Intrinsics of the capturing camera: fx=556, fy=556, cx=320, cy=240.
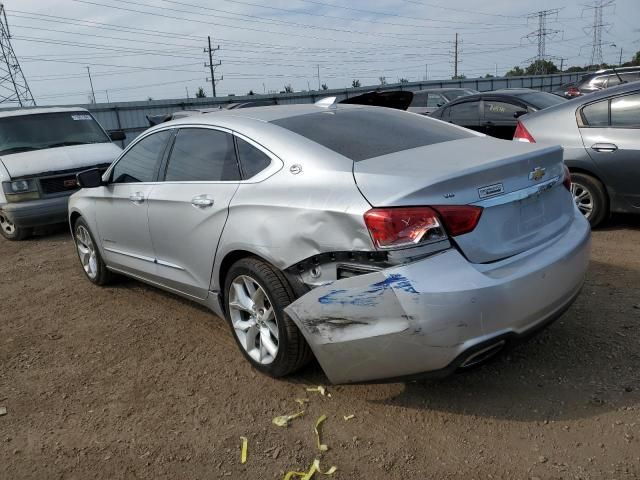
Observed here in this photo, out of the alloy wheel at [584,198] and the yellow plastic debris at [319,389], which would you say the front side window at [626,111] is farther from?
the yellow plastic debris at [319,389]

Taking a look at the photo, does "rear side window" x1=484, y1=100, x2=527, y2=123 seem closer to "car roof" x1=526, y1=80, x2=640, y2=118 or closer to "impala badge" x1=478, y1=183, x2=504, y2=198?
"car roof" x1=526, y1=80, x2=640, y2=118

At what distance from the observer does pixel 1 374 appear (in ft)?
12.3

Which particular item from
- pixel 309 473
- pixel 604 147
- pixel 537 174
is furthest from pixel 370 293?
pixel 604 147

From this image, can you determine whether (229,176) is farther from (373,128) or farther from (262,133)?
(373,128)

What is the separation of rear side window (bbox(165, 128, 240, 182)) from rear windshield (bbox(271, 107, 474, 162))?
39 cm

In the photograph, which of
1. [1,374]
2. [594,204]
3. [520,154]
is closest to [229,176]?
[520,154]

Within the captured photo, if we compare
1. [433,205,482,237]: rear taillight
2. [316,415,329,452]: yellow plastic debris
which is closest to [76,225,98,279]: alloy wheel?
[316,415,329,452]: yellow plastic debris

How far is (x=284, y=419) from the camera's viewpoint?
9.78 feet

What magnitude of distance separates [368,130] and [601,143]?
3280 mm

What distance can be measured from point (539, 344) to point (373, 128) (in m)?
Answer: 1.71

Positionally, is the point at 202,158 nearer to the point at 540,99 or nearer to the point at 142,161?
the point at 142,161

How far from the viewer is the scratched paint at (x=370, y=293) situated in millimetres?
2472

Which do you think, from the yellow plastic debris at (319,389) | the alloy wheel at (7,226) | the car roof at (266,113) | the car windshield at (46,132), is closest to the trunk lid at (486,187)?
the car roof at (266,113)

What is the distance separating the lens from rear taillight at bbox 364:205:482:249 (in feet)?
8.23
